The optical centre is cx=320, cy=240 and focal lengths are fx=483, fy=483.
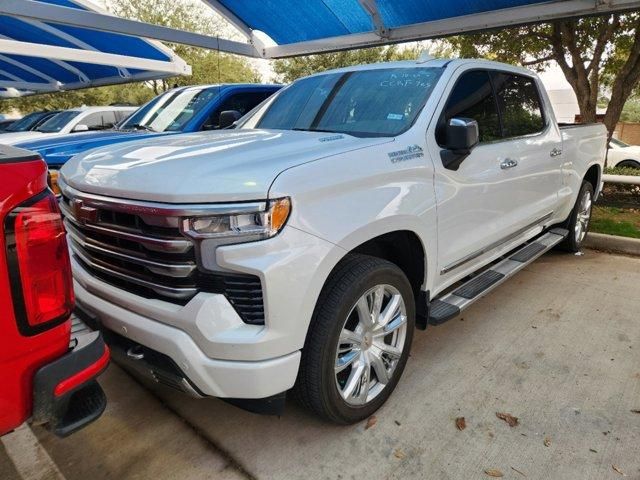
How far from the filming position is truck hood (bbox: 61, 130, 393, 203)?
1990 mm

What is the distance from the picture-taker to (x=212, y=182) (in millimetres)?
2012

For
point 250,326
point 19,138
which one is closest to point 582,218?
A: point 250,326

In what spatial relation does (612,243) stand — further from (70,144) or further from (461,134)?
(70,144)

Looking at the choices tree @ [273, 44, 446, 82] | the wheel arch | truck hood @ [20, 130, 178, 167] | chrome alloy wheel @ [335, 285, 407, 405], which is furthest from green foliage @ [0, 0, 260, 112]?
chrome alloy wheel @ [335, 285, 407, 405]

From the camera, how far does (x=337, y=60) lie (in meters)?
25.7

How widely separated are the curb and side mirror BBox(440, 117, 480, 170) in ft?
12.4

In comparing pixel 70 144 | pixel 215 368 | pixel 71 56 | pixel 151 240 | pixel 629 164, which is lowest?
pixel 629 164

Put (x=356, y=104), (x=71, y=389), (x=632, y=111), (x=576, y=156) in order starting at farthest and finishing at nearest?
(x=632, y=111), (x=576, y=156), (x=356, y=104), (x=71, y=389)

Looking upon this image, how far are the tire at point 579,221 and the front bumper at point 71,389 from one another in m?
4.96

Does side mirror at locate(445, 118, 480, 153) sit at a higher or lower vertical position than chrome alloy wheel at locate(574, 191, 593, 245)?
higher

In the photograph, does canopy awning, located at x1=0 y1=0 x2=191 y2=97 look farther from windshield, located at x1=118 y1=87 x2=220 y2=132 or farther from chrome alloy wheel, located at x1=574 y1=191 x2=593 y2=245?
chrome alloy wheel, located at x1=574 y1=191 x2=593 y2=245

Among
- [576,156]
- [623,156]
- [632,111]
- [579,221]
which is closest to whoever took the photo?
[576,156]

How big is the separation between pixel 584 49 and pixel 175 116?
7416 millimetres

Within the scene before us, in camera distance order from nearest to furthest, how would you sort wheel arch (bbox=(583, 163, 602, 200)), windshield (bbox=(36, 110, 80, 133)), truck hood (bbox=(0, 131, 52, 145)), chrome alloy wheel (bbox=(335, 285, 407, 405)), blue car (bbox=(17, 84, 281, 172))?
1. chrome alloy wheel (bbox=(335, 285, 407, 405))
2. wheel arch (bbox=(583, 163, 602, 200))
3. blue car (bbox=(17, 84, 281, 172))
4. truck hood (bbox=(0, 131, 52, 145))
5. windshield (bbox=(36, 110, 80, 133))
